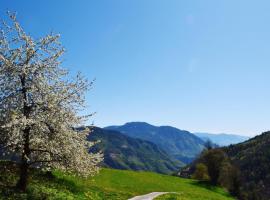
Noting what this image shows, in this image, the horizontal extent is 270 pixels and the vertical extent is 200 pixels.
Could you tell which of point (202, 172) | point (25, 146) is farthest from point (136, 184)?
point (202, 172)

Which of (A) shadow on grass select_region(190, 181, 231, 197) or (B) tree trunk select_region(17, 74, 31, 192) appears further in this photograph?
(A) shadow on grass select_region(190, 181, 231, 197)

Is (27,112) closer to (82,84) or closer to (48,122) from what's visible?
(48,122)

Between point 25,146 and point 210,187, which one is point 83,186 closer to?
point 25,146

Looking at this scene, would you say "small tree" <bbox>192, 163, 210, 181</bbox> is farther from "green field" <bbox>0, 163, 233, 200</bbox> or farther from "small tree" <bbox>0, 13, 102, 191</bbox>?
"small tree" <bbox>0, 13, 102, 191</bbox>

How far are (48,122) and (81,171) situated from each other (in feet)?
19.3

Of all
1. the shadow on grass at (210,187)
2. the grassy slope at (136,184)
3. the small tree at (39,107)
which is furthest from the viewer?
the shadow on grass at (210,187)

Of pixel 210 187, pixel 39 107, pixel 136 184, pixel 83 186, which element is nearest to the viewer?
pixel 39 107

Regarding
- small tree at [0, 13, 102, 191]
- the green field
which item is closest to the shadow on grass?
the green field

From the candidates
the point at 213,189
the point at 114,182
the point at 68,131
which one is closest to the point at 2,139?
the point at 68,131

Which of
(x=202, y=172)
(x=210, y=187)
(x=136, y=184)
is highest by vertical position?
(x=202, y=172)

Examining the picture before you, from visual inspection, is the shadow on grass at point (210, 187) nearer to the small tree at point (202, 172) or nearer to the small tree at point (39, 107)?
the small tree at point (202, 172)

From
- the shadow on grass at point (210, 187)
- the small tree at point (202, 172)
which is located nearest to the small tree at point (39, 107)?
the shadow on grass at point (210, 187)

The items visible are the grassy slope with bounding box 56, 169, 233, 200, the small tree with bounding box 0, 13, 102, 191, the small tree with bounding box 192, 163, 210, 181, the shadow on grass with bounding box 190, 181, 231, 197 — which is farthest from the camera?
the small tree with bounding box 192, 163, 210, 181

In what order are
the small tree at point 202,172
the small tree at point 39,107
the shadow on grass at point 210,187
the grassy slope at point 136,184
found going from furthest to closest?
the small tree at point 202,172, the shadow on grass at point 210,187, the grassy slope at point 136,184, the small tree at point 39,107
